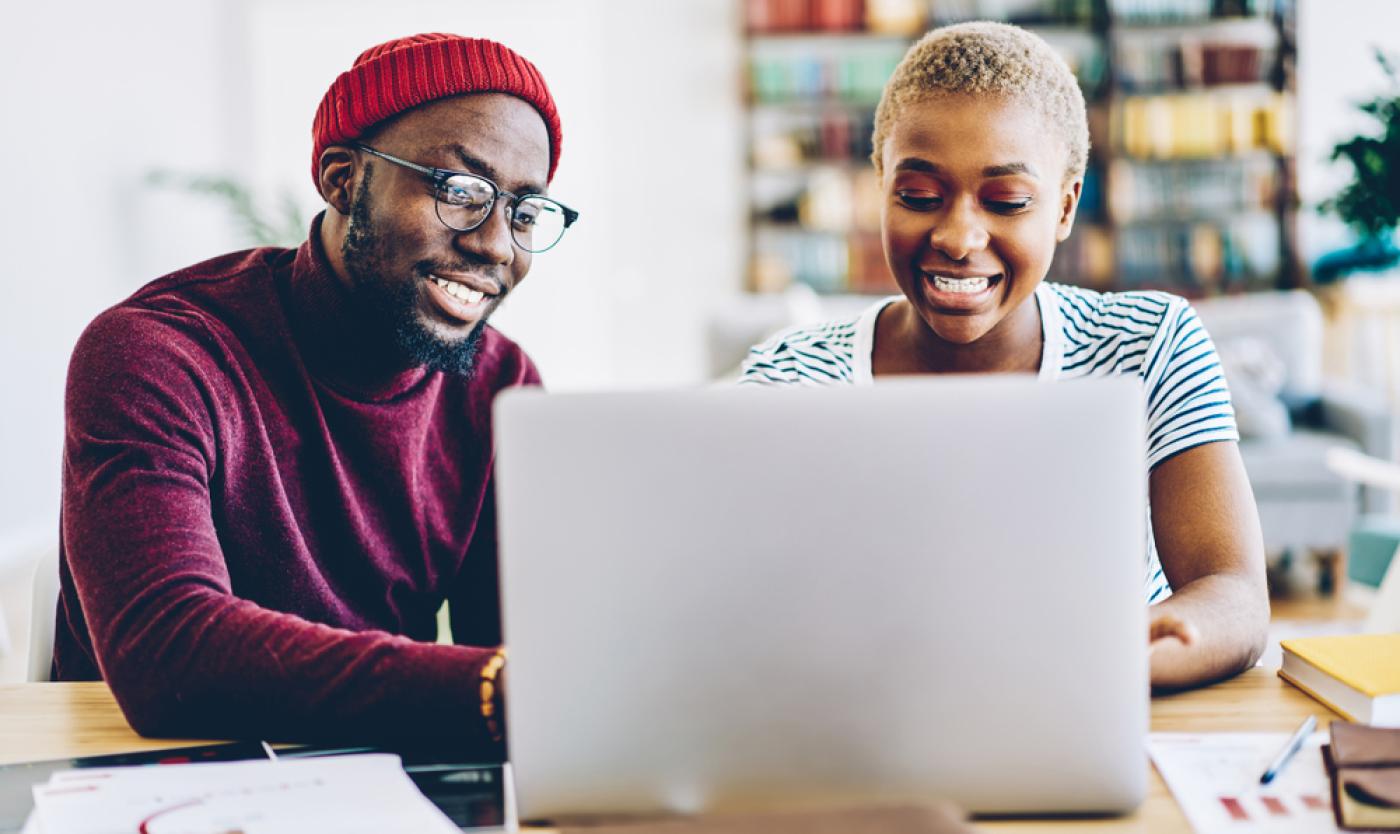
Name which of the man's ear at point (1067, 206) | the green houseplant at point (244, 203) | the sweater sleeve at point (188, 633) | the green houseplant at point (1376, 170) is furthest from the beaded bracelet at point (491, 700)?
the green houseplant at point (244, 203)

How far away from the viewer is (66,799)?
0.87 metres

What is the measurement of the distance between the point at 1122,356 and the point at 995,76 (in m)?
0.33

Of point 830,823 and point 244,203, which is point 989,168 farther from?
point 244,203

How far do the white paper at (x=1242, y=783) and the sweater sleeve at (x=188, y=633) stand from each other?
0.49 meters

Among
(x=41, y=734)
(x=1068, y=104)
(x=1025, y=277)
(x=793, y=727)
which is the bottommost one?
(x=41, y=734)

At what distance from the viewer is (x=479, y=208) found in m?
1.36

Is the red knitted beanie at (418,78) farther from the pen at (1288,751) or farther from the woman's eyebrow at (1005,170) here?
the pen at (1288,751)

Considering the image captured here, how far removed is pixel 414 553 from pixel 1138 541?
2.92 feet

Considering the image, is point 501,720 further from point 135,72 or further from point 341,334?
point 135,72

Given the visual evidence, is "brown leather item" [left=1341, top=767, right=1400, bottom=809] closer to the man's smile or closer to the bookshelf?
the man's smile

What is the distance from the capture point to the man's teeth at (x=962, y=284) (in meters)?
1.35

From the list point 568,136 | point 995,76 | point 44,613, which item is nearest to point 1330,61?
point 568,136

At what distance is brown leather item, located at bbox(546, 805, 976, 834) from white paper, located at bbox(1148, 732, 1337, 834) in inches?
7.7

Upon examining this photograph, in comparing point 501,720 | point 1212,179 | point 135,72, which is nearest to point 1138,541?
point 501,720
